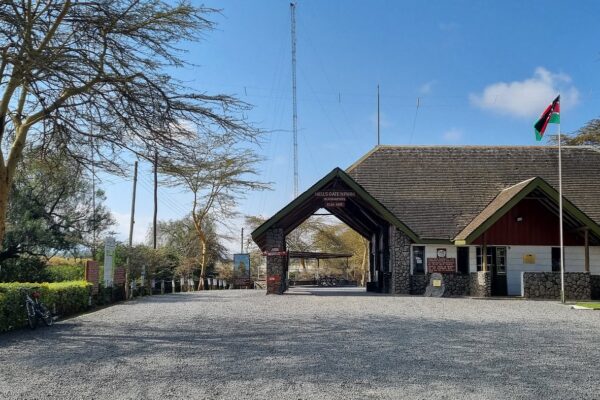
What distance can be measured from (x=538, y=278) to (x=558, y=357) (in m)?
13.8

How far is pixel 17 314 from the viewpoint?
11.8 metres

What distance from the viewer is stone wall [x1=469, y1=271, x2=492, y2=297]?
71.6 ft

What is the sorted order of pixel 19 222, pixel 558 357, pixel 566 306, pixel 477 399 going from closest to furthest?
pixel 477 399 < pixel 558 357 < pixel 566 306 < pixel 19 222

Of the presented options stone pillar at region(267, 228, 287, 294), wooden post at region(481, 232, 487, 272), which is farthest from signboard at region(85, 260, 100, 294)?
wooden post at region(481, 232, 487, 272)

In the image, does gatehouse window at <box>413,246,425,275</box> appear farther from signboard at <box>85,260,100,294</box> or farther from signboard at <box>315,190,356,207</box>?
signboard at <box>85,260,100,294</box>

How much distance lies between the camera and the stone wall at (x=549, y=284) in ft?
70.2

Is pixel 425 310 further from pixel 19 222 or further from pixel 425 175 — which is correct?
pixel 19 222

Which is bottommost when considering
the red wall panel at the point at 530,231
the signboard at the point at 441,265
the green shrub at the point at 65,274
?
the green shrub at the point at 65,274

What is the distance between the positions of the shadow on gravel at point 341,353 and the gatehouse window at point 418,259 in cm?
1062

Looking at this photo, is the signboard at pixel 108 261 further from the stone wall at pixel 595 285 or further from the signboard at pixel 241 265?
the signboard at pixel 241 265

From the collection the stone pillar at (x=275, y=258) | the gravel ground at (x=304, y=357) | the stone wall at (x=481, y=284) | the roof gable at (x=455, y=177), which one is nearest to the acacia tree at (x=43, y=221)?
the stone pillar at (x=275, y=258)

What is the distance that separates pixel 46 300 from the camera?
1381 centimetres

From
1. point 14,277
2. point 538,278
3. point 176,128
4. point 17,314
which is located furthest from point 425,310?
point 14,277

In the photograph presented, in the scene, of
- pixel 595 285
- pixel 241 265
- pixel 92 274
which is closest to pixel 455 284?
pixel 595 285
